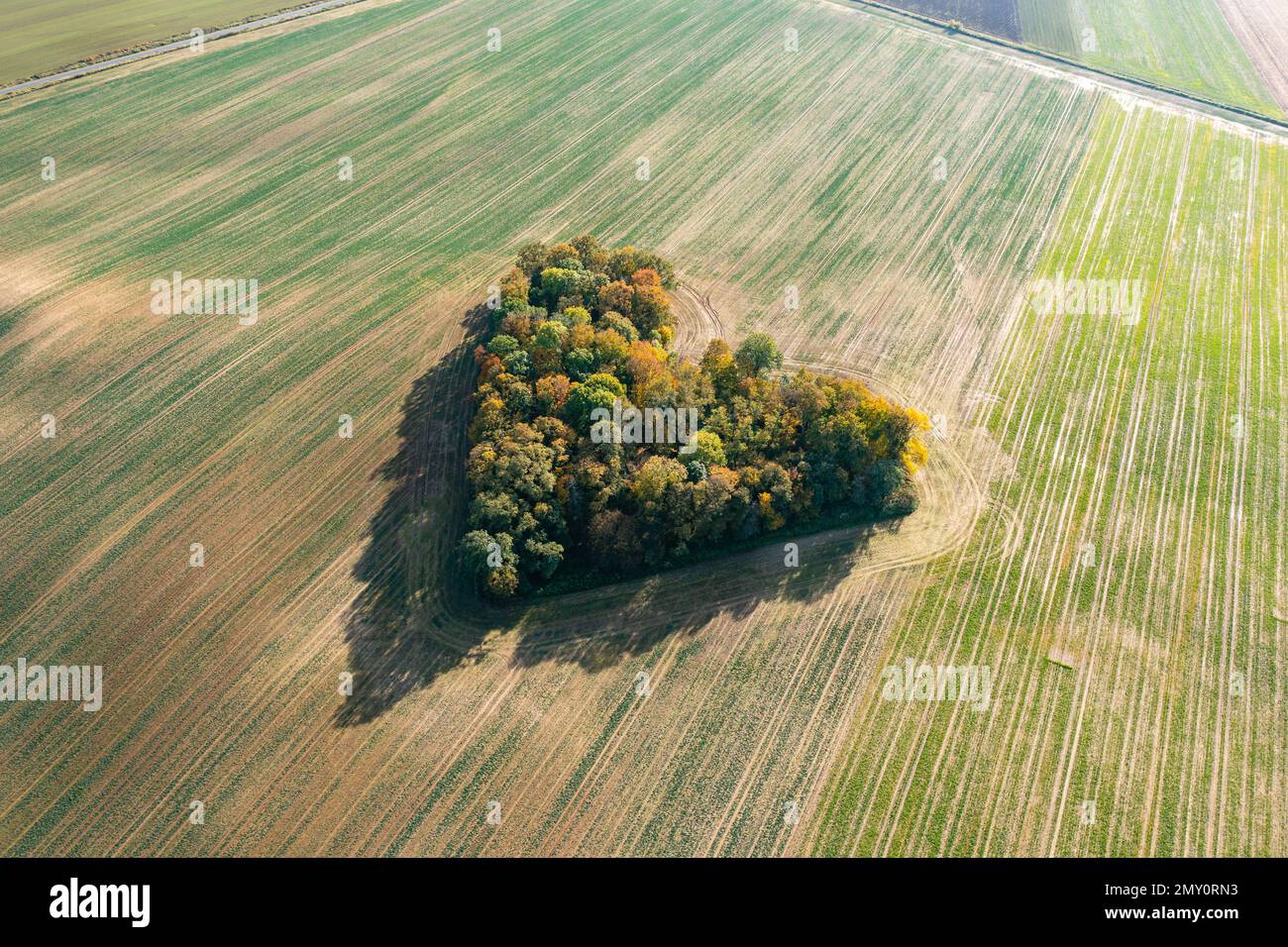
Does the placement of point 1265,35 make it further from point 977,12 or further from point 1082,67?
point 977,12

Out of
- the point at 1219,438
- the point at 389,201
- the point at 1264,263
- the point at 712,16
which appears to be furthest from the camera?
the point at 712,16

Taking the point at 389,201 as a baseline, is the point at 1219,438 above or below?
below

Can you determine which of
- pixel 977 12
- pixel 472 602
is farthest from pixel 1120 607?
pixel 977 12

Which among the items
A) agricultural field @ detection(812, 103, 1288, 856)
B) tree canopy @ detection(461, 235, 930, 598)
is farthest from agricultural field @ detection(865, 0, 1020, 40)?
tree canopy @ detection(461, 235, 930, 598)

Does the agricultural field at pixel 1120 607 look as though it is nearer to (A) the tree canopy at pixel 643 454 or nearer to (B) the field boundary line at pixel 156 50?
(A) the tree canopy at pixel 643 454

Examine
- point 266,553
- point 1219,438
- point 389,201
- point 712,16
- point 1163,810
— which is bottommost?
point 1163,810
